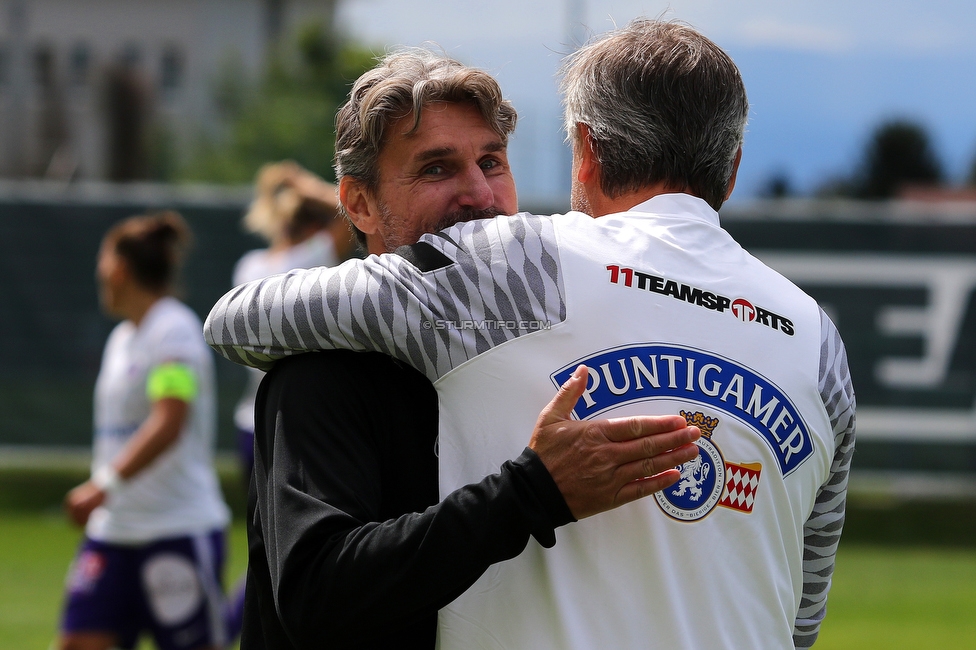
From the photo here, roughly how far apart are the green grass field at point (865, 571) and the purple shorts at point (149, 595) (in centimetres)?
167

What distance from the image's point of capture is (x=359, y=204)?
7.13ft

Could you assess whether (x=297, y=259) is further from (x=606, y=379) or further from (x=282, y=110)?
(x=282, y=110)

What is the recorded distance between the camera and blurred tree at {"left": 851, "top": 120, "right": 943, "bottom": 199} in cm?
1706

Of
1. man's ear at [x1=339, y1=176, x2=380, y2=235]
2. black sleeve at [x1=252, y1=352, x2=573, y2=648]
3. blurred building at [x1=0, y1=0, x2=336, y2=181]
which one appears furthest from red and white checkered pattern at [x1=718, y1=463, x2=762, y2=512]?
blurred building at [x1=0, y1=0, x2=336, y2=181]

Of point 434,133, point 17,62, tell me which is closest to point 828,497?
point 434,133

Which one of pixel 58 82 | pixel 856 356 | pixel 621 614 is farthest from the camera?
pixel 58 82

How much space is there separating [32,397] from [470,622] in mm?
9470

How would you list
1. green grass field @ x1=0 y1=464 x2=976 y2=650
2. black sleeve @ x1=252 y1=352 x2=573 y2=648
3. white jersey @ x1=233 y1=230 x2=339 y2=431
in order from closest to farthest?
black sleeve @ x1=252 y1=352 x2=573 y2=648 < white jersey @ x1=233 y1=230 x2=339 y2=431 < green grass field @ x1=0 y1=464 x2=976 y2=650

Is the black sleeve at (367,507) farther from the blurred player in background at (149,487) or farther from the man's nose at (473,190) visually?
the blurred player in background at (149,487)

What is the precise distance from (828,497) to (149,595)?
3.70 m

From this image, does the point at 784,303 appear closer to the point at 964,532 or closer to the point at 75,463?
the point at 964,532

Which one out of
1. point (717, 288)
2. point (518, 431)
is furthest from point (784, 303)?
point (518, 431)

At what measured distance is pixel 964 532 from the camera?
10.6m

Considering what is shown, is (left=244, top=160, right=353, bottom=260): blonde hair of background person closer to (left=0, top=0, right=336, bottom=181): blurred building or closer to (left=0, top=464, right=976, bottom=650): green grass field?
(left=0, top=464, right=976, bottom=650): green grass field
